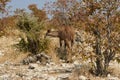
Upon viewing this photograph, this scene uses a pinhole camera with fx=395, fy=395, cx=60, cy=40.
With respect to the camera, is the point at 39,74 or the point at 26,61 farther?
the point at 26,61

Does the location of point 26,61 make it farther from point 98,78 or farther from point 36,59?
point 98,78

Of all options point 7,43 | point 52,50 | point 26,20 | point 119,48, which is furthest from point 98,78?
point 7,43

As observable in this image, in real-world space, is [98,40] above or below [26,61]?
above

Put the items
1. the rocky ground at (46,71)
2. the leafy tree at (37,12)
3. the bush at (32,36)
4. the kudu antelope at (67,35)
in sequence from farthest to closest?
the leafy tree at (37,12)
the bush at (32,36)
the kudu antelope at (67,35)
the rocky ground at (46,71)

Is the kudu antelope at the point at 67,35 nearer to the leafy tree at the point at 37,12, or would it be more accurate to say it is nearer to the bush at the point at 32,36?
the bush at the point at 32,36

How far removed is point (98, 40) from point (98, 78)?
3.85ft

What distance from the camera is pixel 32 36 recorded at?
56.9ft

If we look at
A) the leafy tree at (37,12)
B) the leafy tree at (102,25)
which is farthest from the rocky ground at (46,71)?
the leafy tree at (37,12)

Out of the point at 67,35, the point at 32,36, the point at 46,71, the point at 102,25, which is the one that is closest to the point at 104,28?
the point at 102,25

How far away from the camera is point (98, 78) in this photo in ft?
37.7

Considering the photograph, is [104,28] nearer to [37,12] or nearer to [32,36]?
[32,36]

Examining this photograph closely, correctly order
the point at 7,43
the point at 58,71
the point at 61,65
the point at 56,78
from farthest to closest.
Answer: the point at 7,43
the point at 61,65
the point at 58,71
the point at 56,78

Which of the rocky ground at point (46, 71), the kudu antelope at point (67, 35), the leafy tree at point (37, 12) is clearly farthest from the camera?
the leafy tree at point (37, 12)

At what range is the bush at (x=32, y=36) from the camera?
17.1m
